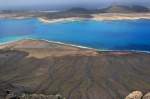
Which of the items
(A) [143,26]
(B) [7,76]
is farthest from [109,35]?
(B) [7,76]

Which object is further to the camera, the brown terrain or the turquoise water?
the turquoise water

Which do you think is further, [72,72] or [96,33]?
[96,33]

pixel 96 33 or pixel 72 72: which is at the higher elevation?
pixel 72 72

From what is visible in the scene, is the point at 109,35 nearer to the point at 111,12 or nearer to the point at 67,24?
the point at 67,24

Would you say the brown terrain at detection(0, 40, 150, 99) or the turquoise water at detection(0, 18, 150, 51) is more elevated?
the brown terrain at detection(0, 40, 150, 99)

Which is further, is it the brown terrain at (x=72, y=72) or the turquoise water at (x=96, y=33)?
the turquoise water at (x=96, y=33)
